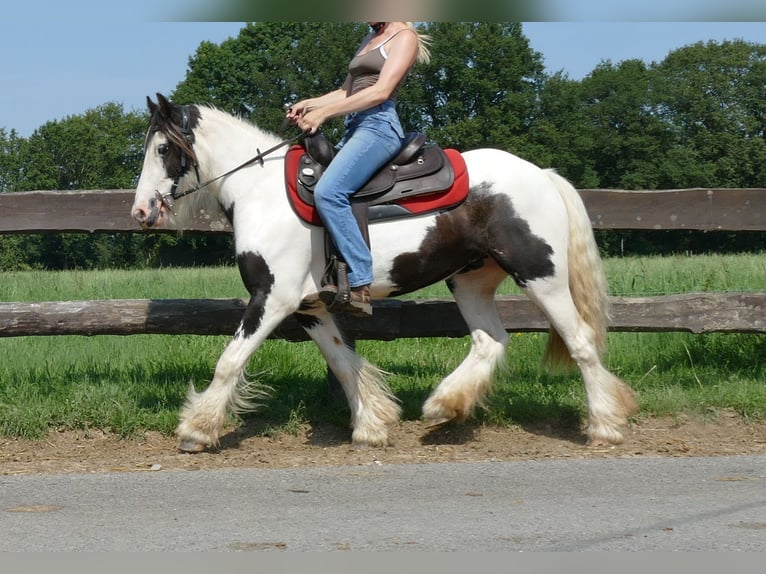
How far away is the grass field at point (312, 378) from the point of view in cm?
652

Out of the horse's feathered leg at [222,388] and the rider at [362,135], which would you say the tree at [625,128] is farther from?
the horse's feathered leg at [222,388]

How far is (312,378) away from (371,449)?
55.4 inches

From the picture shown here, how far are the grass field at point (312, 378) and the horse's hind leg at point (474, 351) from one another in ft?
1.70

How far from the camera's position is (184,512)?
428cm

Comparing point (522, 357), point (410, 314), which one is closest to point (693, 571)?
point (410, 314)

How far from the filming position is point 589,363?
6129 millimetres

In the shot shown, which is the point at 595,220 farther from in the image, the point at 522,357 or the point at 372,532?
the point at 372,532

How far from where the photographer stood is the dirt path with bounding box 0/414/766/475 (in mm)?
5715

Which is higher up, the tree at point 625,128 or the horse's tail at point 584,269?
the tree at point 625,128

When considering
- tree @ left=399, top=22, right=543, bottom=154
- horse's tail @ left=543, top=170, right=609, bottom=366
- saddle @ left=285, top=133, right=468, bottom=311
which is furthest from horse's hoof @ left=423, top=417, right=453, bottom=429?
tree @ left=399, top=22, right=543, bottom=154

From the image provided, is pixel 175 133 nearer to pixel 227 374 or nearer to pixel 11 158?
pixel 227 374

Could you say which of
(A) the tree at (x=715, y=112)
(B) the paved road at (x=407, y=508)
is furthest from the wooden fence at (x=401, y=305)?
(A) the tree at (x=715, y=112)

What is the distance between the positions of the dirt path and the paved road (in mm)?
394

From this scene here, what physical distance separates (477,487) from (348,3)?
3.73m
